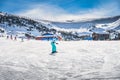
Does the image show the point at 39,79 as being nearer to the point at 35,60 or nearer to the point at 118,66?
the point at 35,60

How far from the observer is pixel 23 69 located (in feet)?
47.0

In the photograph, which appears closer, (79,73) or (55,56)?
(79,73)

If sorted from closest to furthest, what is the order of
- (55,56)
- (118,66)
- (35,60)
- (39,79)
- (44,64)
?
(39,79)
(118,66)
(44,64)
(35,60)
(55,56)

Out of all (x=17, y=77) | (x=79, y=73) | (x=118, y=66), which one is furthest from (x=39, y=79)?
(x=118, y=66)

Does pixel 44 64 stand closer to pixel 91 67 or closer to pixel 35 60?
pixel 35 60

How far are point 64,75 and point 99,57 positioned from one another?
464cm

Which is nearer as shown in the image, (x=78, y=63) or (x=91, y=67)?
(x=91, y=67)

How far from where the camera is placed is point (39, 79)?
12742mm

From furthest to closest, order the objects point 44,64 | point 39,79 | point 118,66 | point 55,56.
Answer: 1. point 55,56
2. point 44,64
3. point 118,66
4. point 39,79

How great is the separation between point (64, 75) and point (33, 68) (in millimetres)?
→ 2379

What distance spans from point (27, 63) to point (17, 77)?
2.58 m

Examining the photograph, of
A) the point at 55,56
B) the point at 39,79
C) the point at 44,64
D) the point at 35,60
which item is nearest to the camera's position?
the point at 39,79

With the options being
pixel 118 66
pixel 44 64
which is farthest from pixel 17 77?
pixel 118 66

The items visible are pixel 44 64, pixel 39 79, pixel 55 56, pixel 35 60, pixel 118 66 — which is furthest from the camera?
pixel 55 56
